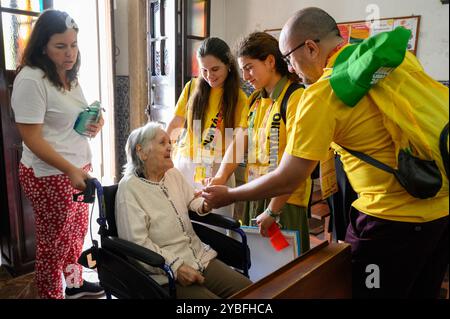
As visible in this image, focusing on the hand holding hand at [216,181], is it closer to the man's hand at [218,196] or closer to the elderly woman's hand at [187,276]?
the man's hand at [218,196]

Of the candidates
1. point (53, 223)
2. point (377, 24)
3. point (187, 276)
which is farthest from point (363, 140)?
point (377, 24)

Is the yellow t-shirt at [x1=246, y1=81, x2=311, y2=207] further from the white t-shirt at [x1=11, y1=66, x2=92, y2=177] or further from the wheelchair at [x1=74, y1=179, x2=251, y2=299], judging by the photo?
the white t-shirt at [x1=11, y1=66, x2=92, y2=177]

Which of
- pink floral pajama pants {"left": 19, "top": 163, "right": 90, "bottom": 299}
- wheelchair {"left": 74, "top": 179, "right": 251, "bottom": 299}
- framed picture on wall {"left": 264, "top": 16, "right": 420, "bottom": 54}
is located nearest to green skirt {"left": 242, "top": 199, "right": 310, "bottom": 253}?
wheelchair {"left": 74, "top": 179, "right": 251, "bottom": 299}

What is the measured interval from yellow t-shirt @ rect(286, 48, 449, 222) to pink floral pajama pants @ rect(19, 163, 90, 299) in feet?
3.90

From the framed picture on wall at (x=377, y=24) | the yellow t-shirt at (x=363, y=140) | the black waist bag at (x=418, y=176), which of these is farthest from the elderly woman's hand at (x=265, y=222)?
the framed picture on wall at (x=377, y=24)

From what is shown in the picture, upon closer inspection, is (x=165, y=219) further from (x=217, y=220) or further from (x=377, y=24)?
(x=377, y=24)

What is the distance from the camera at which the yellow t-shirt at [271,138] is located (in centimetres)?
147

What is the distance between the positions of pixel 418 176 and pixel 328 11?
7.88 feet

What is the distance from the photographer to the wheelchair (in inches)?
48.2

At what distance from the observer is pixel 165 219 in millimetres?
1492

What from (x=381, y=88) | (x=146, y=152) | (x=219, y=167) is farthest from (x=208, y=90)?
(x=381, y=88)

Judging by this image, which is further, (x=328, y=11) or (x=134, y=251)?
(x=328, y=11)
